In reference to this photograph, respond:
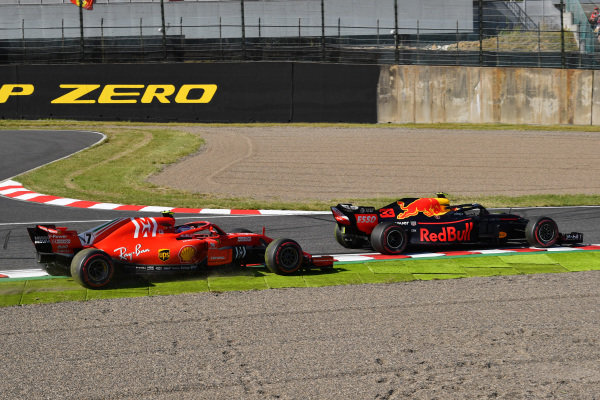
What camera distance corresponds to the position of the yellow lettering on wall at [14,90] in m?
33.9

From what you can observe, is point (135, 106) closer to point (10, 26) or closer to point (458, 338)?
point (10, 26)

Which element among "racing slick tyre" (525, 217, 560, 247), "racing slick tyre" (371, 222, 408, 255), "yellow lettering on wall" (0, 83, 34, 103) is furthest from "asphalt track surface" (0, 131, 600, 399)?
"yellow lettering on wall" (0, 83, 34, 103)

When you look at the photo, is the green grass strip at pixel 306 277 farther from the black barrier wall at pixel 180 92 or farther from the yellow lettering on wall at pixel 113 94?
the yellow lettering on wall at pixel 113 94

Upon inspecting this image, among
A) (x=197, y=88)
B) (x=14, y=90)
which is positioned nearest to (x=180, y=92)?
(x=197, y=88)

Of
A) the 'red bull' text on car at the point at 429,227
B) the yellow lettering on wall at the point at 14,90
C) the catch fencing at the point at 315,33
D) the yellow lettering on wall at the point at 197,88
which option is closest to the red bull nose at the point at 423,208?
the 'red bull' text on car at the point at 429,227

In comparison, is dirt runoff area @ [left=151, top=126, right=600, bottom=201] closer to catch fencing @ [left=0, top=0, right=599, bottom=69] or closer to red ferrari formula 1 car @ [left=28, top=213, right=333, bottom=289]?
catch fencing @ [left=0, top=0, right=599, bottom=69]

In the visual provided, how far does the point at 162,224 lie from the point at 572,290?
18.8 ft

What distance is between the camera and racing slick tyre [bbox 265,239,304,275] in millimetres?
11688

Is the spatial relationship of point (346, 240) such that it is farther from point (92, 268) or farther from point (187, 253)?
point (92, 268)

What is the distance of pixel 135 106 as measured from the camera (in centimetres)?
3391

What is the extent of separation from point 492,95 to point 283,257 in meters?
25.9

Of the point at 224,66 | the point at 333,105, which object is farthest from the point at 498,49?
the point at 224,66

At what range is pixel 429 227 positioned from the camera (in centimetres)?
1369

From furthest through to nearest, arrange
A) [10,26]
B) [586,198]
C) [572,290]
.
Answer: [10,26] → [586,198] → [572,290]
